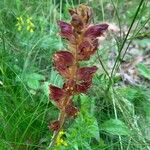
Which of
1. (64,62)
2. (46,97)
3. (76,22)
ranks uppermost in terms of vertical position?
(76,22)

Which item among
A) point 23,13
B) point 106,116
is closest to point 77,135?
point 106,116

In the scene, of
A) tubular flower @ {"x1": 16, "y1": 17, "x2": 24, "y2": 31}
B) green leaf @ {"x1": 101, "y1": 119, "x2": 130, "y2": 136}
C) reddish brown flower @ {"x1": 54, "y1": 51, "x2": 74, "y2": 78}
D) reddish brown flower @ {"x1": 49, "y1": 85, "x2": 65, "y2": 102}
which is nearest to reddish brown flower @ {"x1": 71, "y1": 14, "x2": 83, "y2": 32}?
reddish brown flower @ {"x1": 54, "y1": 51, "x2": 74, "y2": 78}

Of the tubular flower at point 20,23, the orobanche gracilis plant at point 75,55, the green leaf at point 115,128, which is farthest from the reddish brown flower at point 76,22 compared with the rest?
the tubular flower at point 20,23

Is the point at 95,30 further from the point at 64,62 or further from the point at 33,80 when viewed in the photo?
the point at 33,80

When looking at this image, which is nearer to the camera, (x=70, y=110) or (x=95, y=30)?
(x=95, y=30)

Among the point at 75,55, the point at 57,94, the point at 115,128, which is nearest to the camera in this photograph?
the point at 75,55

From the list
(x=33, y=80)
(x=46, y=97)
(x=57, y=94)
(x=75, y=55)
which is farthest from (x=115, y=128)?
(x=75, y=55)

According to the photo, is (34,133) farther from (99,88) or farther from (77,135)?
(99,88)

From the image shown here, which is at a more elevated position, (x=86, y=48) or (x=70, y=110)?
(x=86, y=48)
